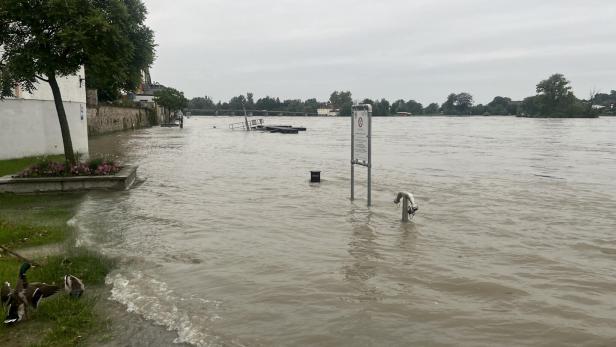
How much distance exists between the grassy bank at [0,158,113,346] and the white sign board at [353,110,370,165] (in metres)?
6.64

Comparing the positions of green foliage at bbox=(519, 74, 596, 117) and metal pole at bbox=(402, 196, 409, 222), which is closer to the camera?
metal pole at bbox=(402, 196, 409, 222)

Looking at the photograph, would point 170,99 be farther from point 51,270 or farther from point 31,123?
point 51,270

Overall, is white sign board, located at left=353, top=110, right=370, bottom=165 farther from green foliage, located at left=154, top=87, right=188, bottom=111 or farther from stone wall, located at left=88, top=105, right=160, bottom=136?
green foliage, located at left=154, top=87, right=188, bottom=111

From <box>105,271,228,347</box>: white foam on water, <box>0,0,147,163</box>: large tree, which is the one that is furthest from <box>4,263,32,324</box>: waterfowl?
<box>0,0,147,163</box>: large tree

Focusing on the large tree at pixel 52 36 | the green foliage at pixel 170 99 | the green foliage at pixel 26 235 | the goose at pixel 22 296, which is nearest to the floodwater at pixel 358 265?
the green foliage at pixel 26 235

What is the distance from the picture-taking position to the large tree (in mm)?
12930

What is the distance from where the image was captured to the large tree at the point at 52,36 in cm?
1293

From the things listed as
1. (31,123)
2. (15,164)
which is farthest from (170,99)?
(15,164)

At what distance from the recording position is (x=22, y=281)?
17.7 ft

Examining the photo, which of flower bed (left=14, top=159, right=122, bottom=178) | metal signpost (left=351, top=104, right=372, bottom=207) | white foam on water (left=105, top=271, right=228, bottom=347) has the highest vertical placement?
metal signpost (left=351, top=104, right=372, bottom=207)

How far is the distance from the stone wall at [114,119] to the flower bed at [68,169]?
108 ft

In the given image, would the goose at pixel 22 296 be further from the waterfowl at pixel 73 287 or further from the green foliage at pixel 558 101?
the green foliage at pixel 558 101

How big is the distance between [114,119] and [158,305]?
→ 56.0 metres

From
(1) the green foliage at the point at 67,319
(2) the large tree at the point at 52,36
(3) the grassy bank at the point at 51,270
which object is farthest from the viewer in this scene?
(2) the large tree at the point at 52,36
